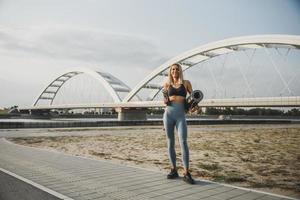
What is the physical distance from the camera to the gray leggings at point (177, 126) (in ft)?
17.7

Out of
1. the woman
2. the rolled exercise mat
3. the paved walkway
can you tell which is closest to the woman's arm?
the woman

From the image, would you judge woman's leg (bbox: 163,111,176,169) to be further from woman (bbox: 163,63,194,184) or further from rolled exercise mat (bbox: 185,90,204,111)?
rolled exercise mat (bbox: 185,90,204,111)

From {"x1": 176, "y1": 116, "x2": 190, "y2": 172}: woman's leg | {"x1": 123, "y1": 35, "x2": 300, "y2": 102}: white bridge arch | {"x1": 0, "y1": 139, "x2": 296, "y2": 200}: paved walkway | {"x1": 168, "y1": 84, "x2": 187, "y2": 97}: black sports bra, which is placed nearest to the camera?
{"x1": 0, "y1": 139, "x2": 296, "y2": 200}: paved walkway

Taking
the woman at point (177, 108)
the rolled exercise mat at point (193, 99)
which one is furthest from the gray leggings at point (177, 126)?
the rolled exercise mat at point (193, 99)

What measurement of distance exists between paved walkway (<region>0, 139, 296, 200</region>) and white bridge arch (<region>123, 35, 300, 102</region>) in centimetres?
3767

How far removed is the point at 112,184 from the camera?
17.7 feet

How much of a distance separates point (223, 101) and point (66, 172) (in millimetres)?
41565

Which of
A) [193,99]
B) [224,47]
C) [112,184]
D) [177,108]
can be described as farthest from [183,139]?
[224,47]

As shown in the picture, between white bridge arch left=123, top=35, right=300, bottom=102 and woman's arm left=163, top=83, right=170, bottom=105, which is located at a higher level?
white bridge arch left=123, top=35, right=300, bottom=102

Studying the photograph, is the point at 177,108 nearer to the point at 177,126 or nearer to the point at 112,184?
the point at 177,126

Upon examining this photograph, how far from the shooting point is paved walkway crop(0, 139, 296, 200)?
4613mm

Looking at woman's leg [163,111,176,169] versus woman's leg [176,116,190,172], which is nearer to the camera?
woman's leg [176,116,190,172]

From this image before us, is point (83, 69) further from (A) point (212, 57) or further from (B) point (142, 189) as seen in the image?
(B) point (142, 189)

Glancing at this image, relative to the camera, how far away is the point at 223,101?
46250 mm
